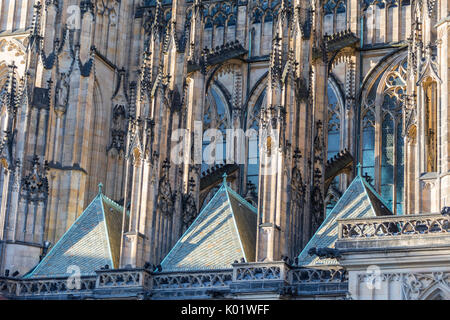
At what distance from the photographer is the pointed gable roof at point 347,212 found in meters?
26.5

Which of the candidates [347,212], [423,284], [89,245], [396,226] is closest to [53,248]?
[89,245]

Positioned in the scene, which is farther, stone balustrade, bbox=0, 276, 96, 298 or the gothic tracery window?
the gothic tracery window

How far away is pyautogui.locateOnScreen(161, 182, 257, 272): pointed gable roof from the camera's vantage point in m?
27.4

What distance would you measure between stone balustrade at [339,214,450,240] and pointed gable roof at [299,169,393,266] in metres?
3.76

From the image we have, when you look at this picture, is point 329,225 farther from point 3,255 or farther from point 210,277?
point 3,255

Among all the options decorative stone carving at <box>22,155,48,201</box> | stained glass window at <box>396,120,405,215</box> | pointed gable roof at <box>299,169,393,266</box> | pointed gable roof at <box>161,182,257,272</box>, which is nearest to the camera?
pointed gable roof at <box>299,169,393,266</box>

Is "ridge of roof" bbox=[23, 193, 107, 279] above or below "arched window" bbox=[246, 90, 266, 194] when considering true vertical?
below

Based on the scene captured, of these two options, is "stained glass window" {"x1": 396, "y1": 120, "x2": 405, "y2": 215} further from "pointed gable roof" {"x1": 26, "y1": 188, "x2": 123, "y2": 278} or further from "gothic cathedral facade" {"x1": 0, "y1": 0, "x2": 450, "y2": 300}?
"pointed gable roof" {"x1": 26, "y1": 188, "x2": 123, "y2": 278}

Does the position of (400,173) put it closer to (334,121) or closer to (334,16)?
(334,121)

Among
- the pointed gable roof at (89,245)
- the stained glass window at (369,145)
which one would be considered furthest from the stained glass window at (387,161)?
the pointed gable roof at (89,245)

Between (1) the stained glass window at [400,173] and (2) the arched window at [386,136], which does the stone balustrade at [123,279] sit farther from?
(1) the stained glass window at [400,173]

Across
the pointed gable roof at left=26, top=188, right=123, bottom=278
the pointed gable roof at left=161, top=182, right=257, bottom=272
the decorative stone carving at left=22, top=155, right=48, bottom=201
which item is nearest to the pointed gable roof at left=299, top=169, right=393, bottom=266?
the pointed gable roof at left=161, top=182, right=257, bottom=272

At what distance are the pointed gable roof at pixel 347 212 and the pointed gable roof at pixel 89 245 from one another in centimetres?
579

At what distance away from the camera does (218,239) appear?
2800 cm
